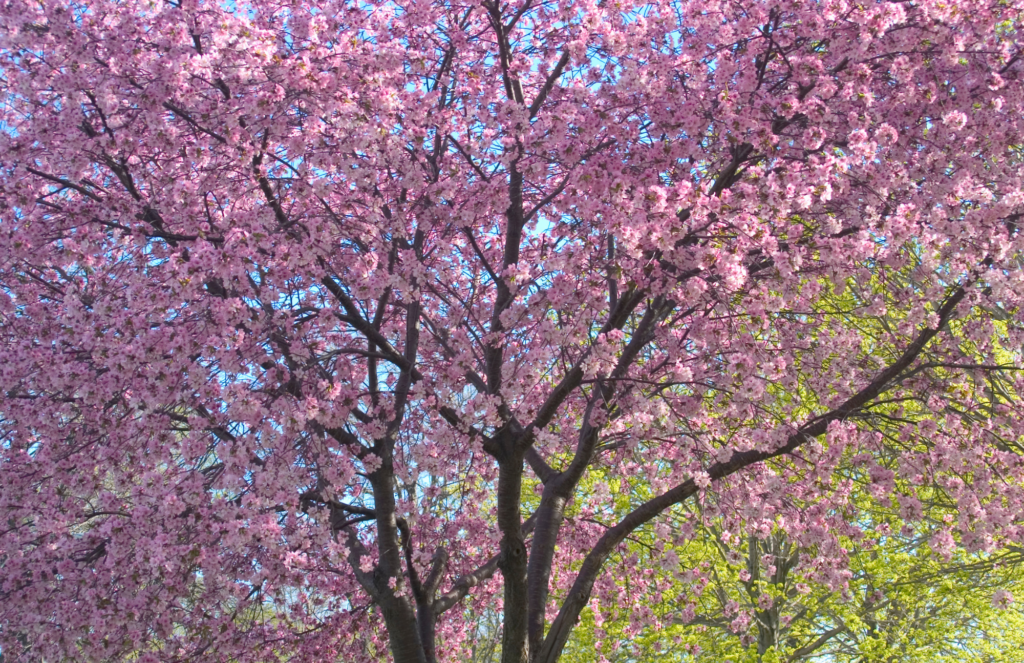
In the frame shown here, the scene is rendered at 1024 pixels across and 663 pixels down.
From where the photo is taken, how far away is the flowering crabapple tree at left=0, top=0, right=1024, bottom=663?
7242mm

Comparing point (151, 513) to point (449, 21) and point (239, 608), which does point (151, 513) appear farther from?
point (449, 21)

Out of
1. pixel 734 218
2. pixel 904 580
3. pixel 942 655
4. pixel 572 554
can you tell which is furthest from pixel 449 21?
pixel 942 655

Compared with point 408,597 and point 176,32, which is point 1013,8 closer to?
point 176,32

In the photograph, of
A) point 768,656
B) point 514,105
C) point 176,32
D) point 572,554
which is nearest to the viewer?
point 176,32

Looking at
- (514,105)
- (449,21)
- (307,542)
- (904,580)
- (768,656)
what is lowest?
(307,542)

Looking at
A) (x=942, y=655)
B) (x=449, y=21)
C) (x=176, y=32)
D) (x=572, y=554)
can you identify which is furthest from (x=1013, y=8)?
(x=942, y=655)

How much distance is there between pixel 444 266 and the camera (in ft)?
27.1

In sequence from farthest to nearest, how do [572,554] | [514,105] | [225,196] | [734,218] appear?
[572,554]
[225,196]
[514,105]
[734,218]

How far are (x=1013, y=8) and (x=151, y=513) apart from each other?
8.92 m

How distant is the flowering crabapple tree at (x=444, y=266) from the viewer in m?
7.24

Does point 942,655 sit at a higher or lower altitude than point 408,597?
higher

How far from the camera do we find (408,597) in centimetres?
953

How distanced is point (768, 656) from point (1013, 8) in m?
10.9

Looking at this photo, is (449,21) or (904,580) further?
(904,580)
